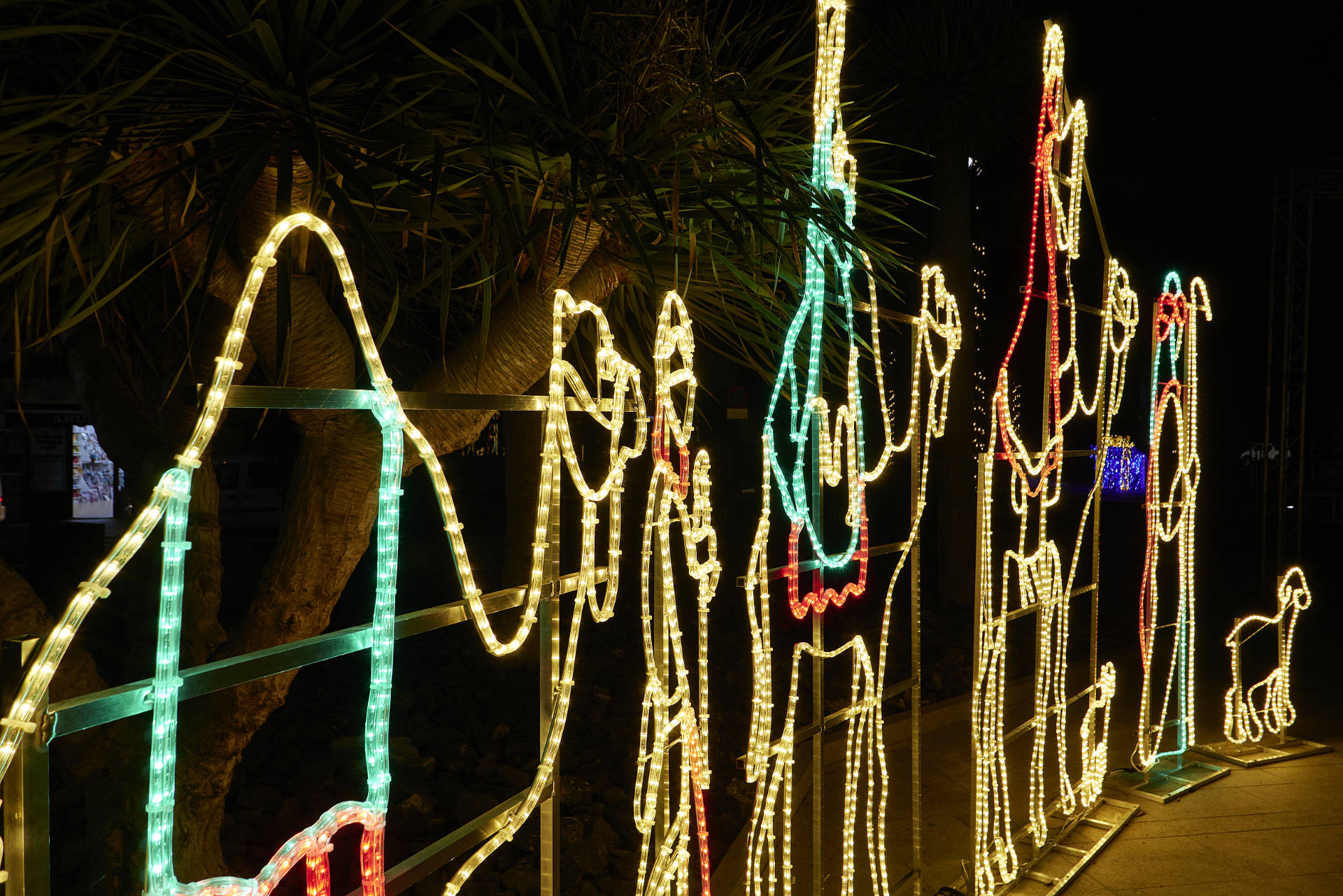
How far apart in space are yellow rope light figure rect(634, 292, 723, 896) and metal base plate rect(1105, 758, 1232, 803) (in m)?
2.91

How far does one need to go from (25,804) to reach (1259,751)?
17.2 feet

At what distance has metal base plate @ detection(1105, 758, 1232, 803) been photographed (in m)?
4.25

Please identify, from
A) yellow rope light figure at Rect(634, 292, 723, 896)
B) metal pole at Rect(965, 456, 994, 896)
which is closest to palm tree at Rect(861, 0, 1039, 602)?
metal pole at Rect(965, 456, 994, 896)

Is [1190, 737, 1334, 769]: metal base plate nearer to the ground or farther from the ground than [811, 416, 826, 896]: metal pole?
nearer to the ground

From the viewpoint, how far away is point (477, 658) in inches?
205

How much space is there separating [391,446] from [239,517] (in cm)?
1388

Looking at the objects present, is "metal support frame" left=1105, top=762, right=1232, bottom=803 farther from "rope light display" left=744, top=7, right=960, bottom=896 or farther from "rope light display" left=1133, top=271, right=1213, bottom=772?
"rope light display" left=744, top=7, right=960, bottom=896

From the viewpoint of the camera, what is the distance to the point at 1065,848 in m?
3.70

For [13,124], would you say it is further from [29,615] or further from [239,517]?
[239,517]

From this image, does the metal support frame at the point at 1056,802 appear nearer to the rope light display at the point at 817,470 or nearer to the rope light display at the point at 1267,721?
the rope light display at the point at 817,470

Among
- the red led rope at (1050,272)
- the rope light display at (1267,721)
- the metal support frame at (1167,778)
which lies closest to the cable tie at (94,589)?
the red led rope at (1050,272)

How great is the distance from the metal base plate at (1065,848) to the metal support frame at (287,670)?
2.05m

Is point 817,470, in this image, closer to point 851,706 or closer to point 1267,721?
point 851,706

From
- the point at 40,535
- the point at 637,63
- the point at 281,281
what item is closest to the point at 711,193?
the point at 637,63
